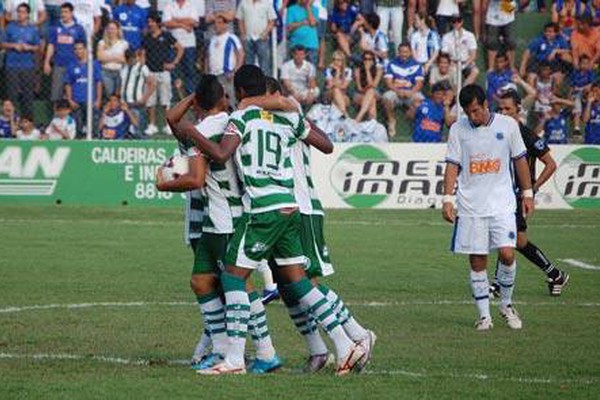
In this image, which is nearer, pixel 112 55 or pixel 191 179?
pixel 191 179

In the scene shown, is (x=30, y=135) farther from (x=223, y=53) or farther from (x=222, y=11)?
(x=222, y=11)

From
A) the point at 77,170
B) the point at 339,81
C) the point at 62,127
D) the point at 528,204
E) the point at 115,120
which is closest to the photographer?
the point at 528,204

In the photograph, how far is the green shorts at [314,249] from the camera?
10.9 metres

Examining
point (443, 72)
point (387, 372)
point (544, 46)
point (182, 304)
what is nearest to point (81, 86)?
point (443, 72)

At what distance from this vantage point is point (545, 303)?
593 inches

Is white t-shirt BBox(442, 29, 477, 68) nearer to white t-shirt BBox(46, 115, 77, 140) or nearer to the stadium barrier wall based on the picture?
the stadium barrier wall

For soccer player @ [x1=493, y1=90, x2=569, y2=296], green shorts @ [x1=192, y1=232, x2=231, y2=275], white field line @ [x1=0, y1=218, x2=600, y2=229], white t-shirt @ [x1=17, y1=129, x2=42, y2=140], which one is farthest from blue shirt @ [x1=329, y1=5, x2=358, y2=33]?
green shorts @ [x1=192, y1=232, x2=231, y2=275]

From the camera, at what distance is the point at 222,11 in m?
26.9

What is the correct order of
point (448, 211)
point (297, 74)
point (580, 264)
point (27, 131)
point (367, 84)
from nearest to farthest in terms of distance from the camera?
point (448, 211)
point (580, 264)
point (27, 131)
point (297, 74)
point (367, 84)

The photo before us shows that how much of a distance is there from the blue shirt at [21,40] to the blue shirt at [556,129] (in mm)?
9291

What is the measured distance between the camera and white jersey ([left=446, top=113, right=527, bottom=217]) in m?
13.1

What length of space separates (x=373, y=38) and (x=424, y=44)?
3.11 feet

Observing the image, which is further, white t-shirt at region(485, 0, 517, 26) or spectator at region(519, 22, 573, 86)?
white t-shirt at region(485, 0, 517, 26)

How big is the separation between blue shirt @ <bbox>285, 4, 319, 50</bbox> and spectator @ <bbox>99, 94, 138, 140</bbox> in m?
3.33
